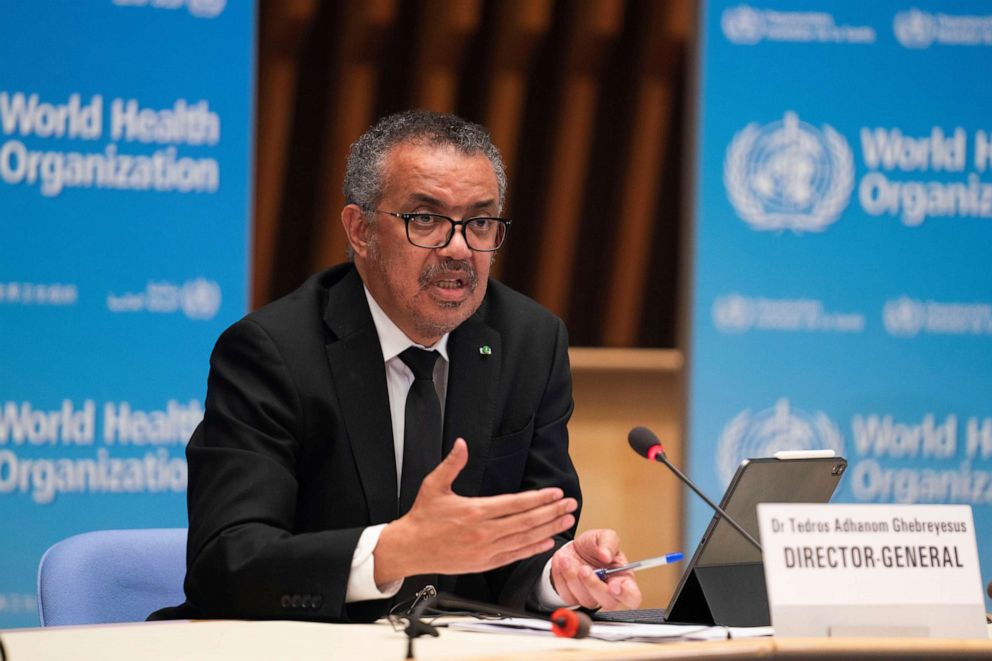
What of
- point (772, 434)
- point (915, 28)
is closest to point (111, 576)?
point (772, 434)

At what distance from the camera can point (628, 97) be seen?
17.2 ft

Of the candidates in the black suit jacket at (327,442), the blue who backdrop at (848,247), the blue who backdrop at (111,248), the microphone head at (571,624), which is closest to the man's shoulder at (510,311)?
the black suit jacket at (327,442)

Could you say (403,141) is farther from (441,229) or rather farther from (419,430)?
(419,430)

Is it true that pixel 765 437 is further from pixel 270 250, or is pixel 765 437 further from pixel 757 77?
pixel 270 250

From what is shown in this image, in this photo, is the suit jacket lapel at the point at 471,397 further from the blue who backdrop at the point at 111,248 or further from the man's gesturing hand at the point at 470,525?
the blue who backdrop at the point at 111,248

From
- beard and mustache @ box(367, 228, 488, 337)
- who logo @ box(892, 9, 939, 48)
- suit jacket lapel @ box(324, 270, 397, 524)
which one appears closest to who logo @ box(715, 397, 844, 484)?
who logo @ box(892, 9, 939, 48)

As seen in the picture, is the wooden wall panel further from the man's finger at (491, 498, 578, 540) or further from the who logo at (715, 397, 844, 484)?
the man's finger at (491, 498, 578, 540)

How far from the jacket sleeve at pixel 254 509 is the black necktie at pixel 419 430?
21 centimetres

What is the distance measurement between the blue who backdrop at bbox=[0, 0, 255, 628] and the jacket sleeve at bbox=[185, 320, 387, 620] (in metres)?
1.46

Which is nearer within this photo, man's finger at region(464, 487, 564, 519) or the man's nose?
man's finger at region(464, 487, 564, 519)

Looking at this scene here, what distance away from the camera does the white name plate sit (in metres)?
1.81

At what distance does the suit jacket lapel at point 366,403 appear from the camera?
2520 millimetres

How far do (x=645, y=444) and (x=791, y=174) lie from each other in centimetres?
250

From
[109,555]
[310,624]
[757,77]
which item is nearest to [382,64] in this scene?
[757,77]
